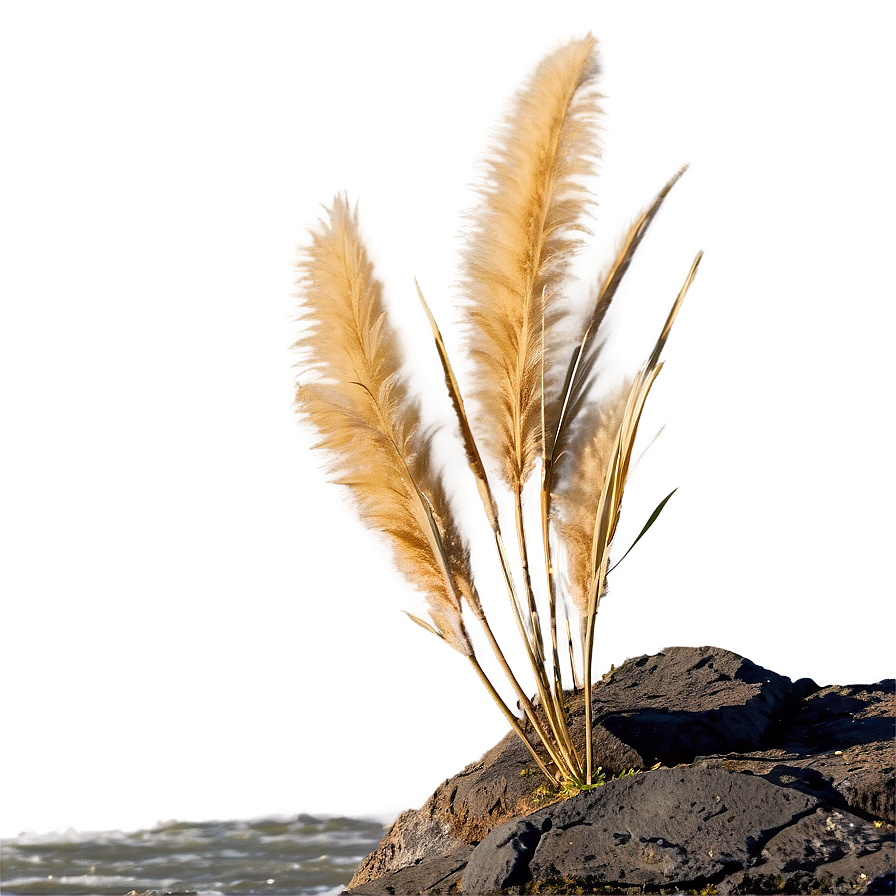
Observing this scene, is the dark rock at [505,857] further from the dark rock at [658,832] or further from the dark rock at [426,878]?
the dark rock at [426,878]

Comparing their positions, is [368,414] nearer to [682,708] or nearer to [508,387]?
[508,387]

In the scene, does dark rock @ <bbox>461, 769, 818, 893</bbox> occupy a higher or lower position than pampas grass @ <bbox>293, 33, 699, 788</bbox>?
lower

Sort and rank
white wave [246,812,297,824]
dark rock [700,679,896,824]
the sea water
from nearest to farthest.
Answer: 1. dark rock [700,679,896,824]
2. the sea water
3. white wave [246,812,297,824]

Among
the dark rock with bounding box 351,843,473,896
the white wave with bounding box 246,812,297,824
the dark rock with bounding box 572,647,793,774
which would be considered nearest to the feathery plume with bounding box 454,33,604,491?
the dark rock with bounding box 572,647,793,774

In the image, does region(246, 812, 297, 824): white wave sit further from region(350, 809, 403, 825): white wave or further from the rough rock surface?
the rough rock surface

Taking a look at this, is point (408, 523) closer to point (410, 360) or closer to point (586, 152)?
point (410, 360)

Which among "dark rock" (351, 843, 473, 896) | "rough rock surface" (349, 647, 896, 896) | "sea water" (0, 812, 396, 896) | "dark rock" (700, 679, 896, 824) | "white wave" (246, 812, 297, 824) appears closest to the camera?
"rough rock surface" (349, 647, 896, 896)

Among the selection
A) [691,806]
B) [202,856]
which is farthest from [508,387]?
[202,856]

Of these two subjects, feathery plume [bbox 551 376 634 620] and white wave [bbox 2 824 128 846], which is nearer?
feathery plume [bbox 551 376 634 620]
